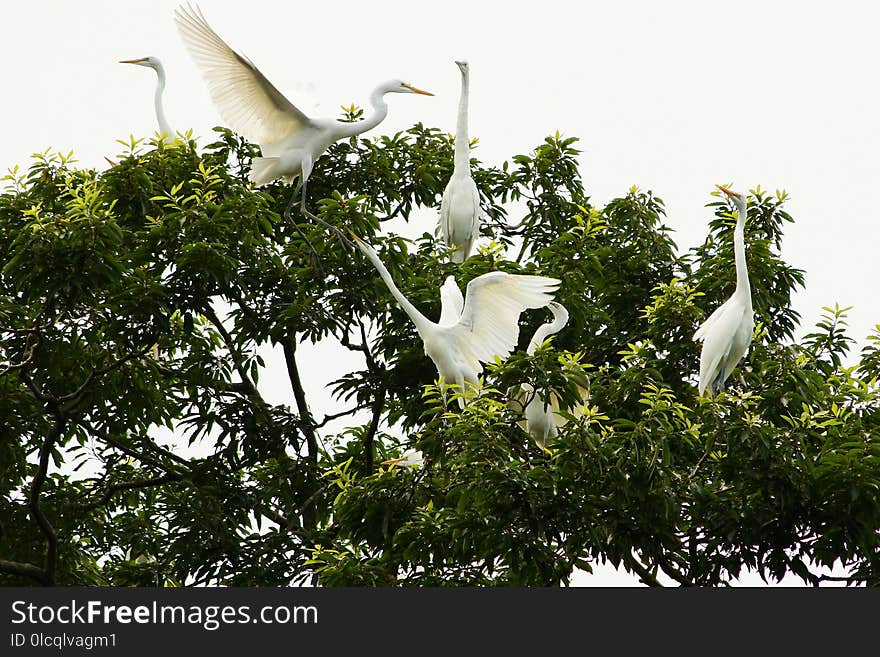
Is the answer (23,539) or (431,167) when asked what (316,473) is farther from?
(431,167)

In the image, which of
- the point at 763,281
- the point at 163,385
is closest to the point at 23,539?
the point at 163,385

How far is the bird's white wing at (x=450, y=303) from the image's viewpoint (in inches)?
302

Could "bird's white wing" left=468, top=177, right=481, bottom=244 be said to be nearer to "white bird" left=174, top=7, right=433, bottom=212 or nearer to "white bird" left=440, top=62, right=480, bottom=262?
"white bird" left=440, top=62, right=480, bottom=262

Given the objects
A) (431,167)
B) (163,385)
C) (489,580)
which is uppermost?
(431,167)

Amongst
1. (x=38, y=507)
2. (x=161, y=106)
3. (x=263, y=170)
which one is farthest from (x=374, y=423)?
(x=161, y=106)

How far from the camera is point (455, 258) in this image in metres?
9.90

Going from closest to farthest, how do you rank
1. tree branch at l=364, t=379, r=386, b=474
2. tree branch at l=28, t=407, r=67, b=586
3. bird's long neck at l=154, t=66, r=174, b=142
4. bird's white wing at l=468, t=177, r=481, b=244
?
tree branch at l=28, t=407, r=67, b=586, tree branch at l=364, t=379, r=386, b=474, bird's white wing at l=468, t=177, r=481, b=244, bird's long neck at l=154, t=66, r=174, b=142

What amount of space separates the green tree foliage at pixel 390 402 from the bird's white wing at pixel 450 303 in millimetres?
275

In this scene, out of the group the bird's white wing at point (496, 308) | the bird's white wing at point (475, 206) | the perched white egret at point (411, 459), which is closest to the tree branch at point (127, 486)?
the perched white egret at point (411, 459)

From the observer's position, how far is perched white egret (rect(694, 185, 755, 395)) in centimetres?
730

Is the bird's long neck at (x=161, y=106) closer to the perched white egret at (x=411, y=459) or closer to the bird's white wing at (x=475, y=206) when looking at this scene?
the bird's white wing at (x=475, y=206)

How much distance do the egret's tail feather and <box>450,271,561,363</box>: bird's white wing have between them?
2.04 metres

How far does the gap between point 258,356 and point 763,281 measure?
3306 mm

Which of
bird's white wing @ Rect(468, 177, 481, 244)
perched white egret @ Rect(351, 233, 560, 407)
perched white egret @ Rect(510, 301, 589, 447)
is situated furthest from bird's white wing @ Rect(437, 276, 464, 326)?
bird's white wing @ Rect(468, 177, 481, 244)
